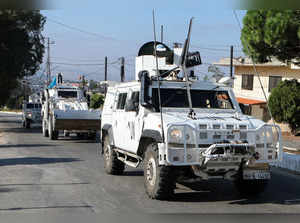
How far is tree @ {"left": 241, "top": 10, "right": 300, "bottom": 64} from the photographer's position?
1552 cm

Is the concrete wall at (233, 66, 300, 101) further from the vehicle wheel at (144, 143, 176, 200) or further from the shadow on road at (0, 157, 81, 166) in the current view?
the vehicle wheel at (144, 143, 176, 200)

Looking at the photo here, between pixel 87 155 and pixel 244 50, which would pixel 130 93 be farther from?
pixel 244 50

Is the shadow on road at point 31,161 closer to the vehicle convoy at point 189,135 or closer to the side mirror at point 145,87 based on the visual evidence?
the vehicle convoy at point 189,135

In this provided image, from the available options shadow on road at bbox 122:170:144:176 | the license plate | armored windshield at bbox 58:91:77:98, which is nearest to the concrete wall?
armored windshield at bbox 58:91:77:98

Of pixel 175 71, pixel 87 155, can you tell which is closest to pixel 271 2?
pixel 175 71

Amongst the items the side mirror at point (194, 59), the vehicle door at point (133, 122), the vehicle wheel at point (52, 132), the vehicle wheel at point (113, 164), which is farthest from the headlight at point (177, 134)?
the vehicle wheel at point (52, 132)

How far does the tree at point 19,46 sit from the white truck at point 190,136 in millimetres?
24926

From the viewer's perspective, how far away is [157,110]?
9.87 metres

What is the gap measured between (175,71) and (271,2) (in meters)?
4.67

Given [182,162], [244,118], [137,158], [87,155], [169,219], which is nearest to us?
[169,219]

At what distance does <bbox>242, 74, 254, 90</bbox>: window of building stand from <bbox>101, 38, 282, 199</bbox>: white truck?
29602 millimetres

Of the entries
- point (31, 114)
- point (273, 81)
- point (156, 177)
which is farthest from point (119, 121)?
point (273, 81)

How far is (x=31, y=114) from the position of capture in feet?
115

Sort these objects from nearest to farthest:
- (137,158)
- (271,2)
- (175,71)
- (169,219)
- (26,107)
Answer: (271,2)
(169,219)
(137,158)
(175,71)
(26,107)
